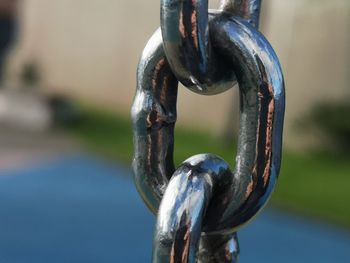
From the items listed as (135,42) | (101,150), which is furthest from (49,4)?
(101,150)

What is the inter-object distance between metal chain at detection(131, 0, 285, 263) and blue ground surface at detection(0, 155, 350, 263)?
4258 millimetres

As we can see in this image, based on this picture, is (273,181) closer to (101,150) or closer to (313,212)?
(313,212)

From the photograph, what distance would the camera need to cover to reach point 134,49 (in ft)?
42.8

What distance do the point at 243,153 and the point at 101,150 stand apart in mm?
8530

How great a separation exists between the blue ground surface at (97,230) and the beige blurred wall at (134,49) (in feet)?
8.04

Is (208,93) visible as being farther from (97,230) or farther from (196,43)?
(97,230)

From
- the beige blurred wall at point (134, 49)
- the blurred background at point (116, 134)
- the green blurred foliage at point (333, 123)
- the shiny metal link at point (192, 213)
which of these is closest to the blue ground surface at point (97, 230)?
the blurred background at point (116, 134)

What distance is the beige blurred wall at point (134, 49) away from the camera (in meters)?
9.72

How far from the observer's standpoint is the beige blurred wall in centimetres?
972

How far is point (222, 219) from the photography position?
586 mm

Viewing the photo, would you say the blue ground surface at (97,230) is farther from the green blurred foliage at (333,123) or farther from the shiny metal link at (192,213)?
the shiny metal link at (192,213)

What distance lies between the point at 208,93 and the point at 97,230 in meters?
5.13

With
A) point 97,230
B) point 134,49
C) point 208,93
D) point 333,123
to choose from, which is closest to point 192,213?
point 208,93

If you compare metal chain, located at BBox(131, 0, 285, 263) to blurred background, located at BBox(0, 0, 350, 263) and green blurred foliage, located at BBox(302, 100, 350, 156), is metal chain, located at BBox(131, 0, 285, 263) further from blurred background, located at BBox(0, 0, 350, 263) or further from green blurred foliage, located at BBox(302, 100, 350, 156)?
green blurred foliage, located at BBox(302, 100, 350, 156)
